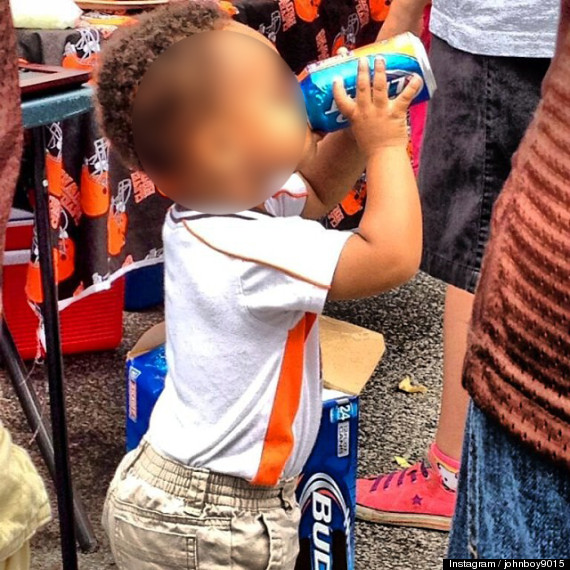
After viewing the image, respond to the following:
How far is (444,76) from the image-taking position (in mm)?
1880

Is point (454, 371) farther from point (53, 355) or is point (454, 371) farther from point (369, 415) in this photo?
point (53, 355)

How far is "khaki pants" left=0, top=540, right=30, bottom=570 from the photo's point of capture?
4.07 feet

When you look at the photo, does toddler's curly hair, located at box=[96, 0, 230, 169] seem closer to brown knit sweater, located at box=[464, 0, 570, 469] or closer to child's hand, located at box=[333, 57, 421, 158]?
child's hand, located at box=[333, 57, 421, 158]

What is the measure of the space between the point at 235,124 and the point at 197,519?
50cm

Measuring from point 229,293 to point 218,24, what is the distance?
0.32 m

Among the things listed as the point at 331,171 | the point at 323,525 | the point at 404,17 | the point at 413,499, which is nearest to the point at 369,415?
the point at 413,499

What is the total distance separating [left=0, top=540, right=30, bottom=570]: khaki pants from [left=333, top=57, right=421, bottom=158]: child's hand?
26.1 inches

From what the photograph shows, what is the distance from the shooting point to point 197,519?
49.9 inches

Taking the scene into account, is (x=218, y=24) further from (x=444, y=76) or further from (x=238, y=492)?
(x=444, y=76)

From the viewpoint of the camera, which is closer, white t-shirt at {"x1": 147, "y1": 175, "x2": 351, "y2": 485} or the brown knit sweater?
the brown knit sweater

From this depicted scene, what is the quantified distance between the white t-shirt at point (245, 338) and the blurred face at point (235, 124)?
0.21 feet

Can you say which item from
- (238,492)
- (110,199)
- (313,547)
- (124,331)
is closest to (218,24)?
(238,492)

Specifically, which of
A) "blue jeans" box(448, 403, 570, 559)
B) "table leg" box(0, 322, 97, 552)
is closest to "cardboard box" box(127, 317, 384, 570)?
"table leg" box(0, 322, 97, 552)

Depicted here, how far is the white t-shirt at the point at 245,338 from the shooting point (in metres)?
1.15
